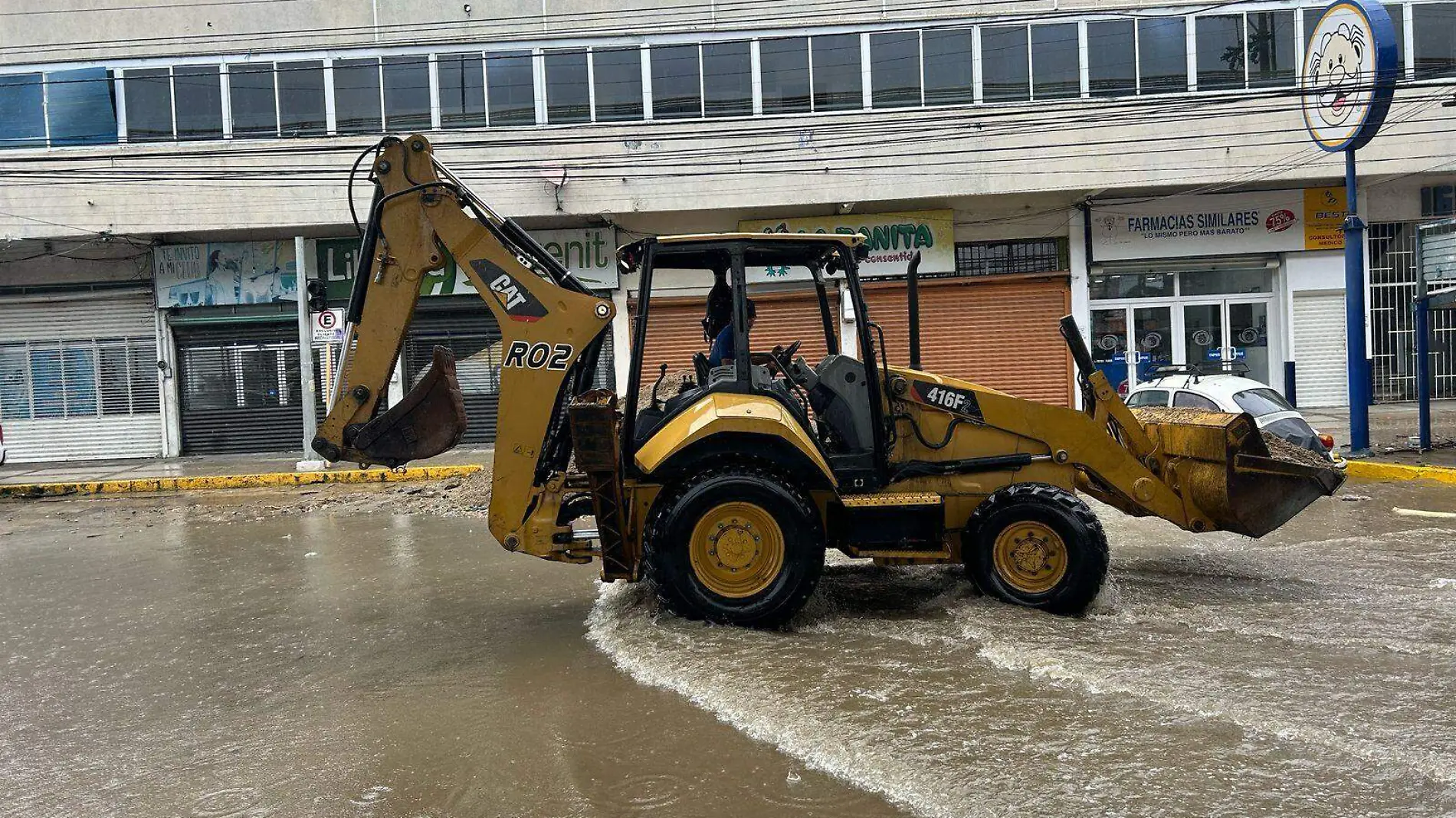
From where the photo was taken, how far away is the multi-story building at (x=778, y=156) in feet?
63.9

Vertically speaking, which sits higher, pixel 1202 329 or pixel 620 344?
pixel 620 344

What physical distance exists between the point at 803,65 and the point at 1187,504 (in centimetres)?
1533

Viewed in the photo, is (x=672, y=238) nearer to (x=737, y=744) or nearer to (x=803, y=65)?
(x=737, y=744)

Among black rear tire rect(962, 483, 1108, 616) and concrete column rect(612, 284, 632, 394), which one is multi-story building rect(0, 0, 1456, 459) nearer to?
concrete column rect(612, 284, 632, 394)

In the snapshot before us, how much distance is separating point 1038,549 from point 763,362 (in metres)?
2.08

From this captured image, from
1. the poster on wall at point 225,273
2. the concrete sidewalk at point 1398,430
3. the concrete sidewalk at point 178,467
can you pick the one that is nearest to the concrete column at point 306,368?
the concrete sidewalk at point 178,467

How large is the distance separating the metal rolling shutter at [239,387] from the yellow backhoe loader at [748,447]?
16.5m

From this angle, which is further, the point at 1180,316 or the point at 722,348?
the point at 1180,316

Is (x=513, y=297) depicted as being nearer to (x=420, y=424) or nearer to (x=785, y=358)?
(x=420, y=424)

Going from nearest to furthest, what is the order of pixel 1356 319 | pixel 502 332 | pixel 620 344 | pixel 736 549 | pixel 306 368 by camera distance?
pixel 736 549 → pixel 502 332 → pixel 1356 319 → pixel 306 368 → pixel 620 344

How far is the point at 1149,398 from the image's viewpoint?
1183 cm

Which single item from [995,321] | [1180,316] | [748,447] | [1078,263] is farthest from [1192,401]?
[1180,316]

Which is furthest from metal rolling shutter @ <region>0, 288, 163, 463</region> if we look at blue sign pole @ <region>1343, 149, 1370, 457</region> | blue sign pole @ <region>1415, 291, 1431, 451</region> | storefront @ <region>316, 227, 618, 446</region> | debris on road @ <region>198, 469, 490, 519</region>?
blue sign pole @ <region>1415, 291, 1431, 451</region>

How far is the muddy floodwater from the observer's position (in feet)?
12.6
